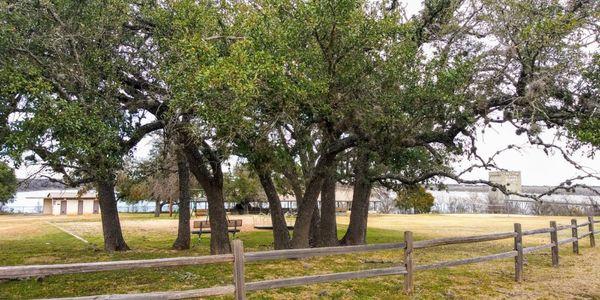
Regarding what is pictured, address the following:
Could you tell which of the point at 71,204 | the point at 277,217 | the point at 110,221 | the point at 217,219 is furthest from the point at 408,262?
the point at 71,204

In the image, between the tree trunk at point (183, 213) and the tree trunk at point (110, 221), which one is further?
the tree trunk at point (183, 213)

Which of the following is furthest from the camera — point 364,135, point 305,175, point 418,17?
point 305,175

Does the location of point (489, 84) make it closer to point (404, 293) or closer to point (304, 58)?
point (304, 58)

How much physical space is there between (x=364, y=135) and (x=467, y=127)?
2.40 meters

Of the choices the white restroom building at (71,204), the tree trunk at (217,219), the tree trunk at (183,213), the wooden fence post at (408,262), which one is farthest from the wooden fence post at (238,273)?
the white restroom building at (71,204)

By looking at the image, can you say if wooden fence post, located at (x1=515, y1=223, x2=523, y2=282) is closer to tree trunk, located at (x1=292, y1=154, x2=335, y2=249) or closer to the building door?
tree trunk, located at (x1=292, y1=154, x2=335, y2=249)

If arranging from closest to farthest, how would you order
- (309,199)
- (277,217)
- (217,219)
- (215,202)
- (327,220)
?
(309,199), (277,217), (215,202), (217,219), (327,220)

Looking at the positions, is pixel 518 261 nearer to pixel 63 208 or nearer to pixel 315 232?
pixel 315 232

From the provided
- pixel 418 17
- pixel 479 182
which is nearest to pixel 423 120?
pixel 418 17

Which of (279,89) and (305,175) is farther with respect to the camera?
(305,175)

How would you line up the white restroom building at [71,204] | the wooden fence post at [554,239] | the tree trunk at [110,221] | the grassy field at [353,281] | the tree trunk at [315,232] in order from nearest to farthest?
the grassy field at [353,281], the wooden fence post at [554,239], the tree trunk at [110,221], the tree trunk at [315,232], the white restroom building at [71,204]

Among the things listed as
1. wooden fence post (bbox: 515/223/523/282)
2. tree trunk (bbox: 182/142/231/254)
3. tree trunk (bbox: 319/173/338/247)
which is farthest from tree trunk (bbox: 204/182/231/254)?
wooden fence post (bbox: 515/223/523/282)

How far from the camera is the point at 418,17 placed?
45.4 feet

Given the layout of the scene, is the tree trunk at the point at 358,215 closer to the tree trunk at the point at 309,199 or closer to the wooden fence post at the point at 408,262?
the tree trunk at the point at 309,199
